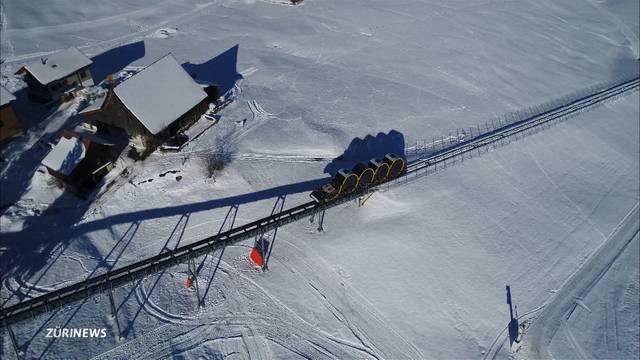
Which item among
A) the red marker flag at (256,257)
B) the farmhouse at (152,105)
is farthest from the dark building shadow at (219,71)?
the red marker flag at (256,257)

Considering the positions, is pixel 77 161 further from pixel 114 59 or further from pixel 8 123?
pixel 114 59

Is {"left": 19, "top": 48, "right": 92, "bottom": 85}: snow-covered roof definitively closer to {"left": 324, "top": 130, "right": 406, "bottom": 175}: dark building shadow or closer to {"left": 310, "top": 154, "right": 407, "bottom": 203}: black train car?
{"left": 324, "top": 130, "right": 406, "bottom": 175}: dark building shadow

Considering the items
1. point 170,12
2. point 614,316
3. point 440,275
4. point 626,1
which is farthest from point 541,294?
point 626,1

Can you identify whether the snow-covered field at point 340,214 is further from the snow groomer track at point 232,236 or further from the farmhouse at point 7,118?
the snow groomer track at point 232,236

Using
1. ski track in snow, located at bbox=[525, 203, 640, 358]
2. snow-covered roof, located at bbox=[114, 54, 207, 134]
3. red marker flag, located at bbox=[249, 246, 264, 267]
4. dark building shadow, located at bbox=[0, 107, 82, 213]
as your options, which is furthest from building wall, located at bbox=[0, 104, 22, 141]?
ski track in snow, located at bbox=[525, 203, 640, 358]

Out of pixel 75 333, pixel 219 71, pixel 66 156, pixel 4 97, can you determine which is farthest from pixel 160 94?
pixel 75 333

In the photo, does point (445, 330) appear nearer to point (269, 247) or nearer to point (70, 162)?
point (269, 247)

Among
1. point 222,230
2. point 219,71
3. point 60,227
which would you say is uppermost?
point 219,71
